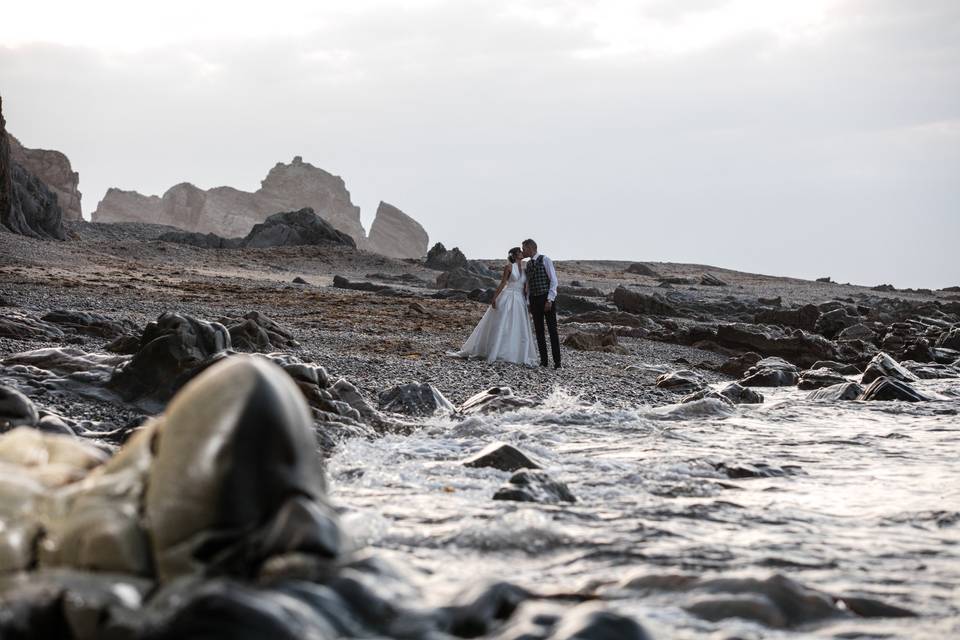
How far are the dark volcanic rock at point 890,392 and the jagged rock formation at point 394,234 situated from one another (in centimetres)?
17632

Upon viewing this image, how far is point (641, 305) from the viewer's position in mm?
22125

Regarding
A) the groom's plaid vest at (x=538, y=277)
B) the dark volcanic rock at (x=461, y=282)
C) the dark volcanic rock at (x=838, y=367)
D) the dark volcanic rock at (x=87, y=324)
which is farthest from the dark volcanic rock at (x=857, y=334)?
the dark volcanic rock at (x=87, y=324)

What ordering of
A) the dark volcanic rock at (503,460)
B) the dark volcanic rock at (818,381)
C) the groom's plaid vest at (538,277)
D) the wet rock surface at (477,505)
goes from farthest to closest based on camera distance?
the groom's plaid vest at (538,277)
the dark volcanic rock at (818,381)
the dark volcanic rock at (503,460)
the wet rock surface at (477,505)

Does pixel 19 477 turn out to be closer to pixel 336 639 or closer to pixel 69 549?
pixel 69 549

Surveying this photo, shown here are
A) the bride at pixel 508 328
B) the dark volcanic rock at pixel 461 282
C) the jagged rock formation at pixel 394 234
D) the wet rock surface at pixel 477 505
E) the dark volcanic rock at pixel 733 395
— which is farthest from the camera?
the jagged rock formation at pixel 394 234

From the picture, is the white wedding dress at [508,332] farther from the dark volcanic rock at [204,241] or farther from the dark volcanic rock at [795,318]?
the dark volcanic rock at [204,241]

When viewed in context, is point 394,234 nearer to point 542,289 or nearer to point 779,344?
point 779,344

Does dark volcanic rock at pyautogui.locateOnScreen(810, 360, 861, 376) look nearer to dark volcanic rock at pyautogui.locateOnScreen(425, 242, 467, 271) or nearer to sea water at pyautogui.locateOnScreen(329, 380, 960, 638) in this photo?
sea water at pyautogui.locateOnScreen(329, 380, 960, 638)

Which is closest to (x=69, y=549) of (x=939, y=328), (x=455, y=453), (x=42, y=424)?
(x=42, y=424)

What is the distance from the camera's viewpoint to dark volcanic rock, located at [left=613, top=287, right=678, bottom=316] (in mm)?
22120

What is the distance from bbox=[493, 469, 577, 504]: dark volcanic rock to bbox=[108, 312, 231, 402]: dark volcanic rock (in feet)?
9.98

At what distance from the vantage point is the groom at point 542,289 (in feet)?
38.5

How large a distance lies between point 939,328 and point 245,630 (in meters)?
24.8

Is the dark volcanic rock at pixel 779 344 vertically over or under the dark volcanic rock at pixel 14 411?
over
